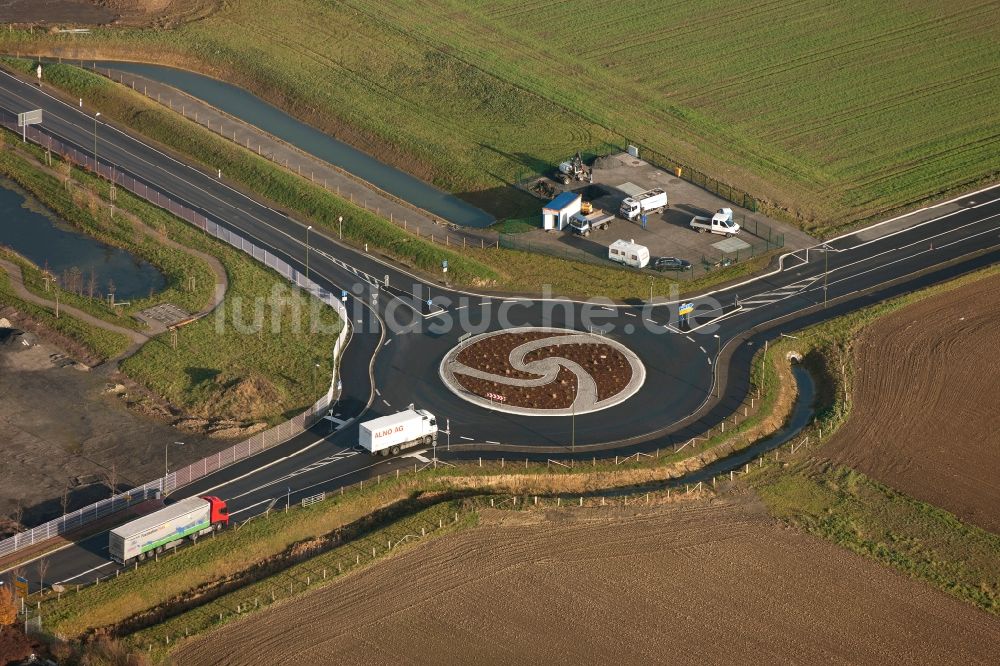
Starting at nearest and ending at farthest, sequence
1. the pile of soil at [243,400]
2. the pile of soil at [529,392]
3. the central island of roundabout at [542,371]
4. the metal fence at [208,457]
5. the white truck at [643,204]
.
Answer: the metal fence at [208,457] → the pile of soil at [243,400] → the pile of soil at [529,392] → the central island of roundabout at [542,371] → the white truck at [643,204]

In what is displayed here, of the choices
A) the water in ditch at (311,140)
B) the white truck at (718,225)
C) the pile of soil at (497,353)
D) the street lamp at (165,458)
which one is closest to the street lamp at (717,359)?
the pile of soil at (497,353)

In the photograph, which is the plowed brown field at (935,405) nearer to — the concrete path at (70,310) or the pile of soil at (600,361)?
the pile of soil at (600,361)

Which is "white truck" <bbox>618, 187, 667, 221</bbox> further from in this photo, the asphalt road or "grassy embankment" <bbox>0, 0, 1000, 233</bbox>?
the asphalt road

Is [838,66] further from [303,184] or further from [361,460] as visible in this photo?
[361,460]

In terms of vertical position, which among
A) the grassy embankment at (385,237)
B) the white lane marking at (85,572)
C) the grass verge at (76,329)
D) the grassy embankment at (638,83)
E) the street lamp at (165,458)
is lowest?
the white lane marking at (85,572)

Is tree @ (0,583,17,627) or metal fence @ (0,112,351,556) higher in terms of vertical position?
metal fence @ (0,112,351,556)

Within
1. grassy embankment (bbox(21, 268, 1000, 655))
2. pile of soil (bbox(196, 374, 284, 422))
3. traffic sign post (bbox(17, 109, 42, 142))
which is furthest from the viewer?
traffic sign post (bbox(17, 109, 42, 142))

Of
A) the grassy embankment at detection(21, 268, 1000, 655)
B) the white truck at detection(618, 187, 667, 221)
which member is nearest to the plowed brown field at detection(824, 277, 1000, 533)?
the grassy embankment at detection(21, 268, 1000, 655)
